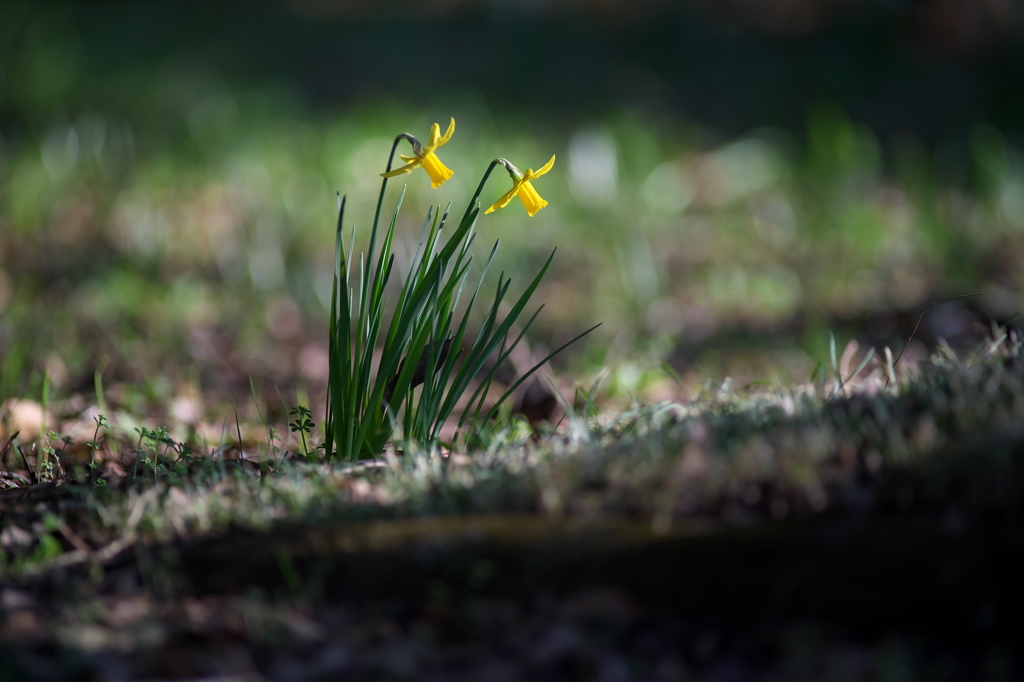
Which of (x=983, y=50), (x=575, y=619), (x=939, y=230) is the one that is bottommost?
(x=575, y=619)

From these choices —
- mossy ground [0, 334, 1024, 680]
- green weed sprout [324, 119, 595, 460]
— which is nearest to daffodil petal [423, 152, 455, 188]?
green weed sprout [324, 119, 595, 460]

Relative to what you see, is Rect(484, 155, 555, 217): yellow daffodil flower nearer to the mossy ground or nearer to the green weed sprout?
the green weed sprout

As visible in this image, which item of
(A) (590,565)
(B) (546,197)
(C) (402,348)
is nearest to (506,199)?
(C) (402,348)

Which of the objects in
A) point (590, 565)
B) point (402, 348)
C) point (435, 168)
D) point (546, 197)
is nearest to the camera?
point (590, 565)

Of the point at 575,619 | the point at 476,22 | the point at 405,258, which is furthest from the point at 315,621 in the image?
the point at 476,22

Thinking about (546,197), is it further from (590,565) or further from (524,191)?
(590,565)

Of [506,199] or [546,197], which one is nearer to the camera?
[506,199]

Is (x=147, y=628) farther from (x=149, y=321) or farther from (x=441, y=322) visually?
(x=149, y=321)

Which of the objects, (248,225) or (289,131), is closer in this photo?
(248,225)

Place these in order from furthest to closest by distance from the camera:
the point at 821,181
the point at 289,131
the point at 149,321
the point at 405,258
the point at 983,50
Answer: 1. the point at 983,50
2. the point at 289,131
3. the point at 821,181
4. the point at 405,258
5. the point at 149,321

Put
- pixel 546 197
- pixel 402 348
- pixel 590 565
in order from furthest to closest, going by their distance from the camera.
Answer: pixel 546 197, pixel 402 348, pixel 590 565
